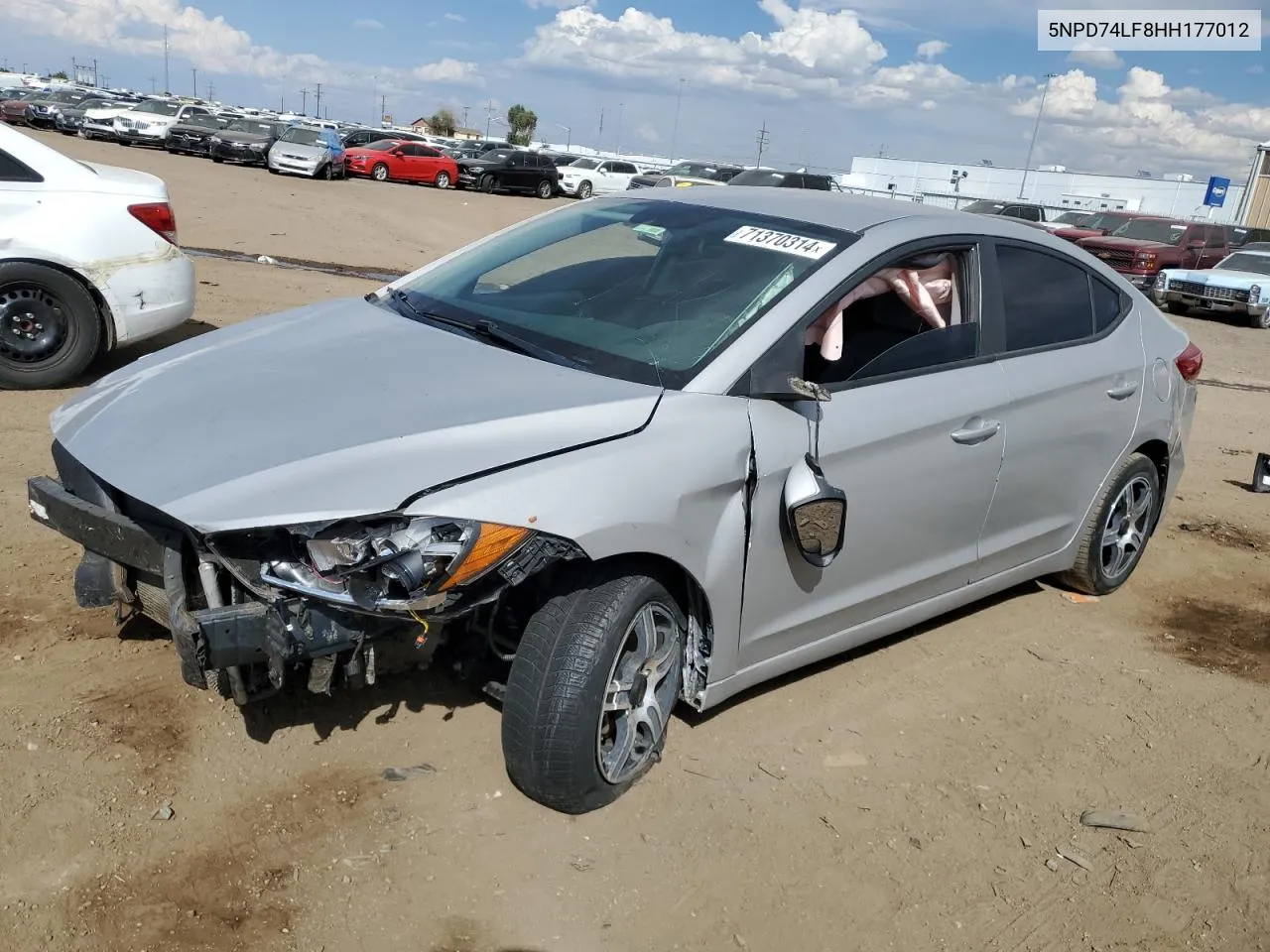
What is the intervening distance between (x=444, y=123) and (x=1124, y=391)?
10417 centimetres

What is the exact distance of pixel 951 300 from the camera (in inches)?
161

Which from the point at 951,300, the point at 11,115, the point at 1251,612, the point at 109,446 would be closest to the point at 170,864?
the point at 109,446

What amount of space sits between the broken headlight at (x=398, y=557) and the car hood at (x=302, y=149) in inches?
1149

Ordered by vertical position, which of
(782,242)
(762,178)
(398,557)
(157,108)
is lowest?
(398,557)

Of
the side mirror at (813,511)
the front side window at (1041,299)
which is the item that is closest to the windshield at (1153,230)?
the front side window at (1041,299)

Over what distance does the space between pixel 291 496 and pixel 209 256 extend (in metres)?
11.7

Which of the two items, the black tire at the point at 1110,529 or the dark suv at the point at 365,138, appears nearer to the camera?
the black tire at the point at 1110,529

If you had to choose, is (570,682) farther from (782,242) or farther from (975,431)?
(975,431)

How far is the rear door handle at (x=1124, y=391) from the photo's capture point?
4.67m

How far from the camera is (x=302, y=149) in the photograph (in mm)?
29688

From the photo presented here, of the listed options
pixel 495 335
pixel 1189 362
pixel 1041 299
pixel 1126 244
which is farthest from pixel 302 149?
pixel 495 335

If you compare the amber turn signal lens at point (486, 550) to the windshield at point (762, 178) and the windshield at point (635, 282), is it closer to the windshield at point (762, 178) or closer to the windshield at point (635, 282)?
the windshield at point (635, 282)

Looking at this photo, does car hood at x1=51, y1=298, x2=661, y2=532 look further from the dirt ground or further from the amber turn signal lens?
the dirt ground

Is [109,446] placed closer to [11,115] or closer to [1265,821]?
[1265,821]
